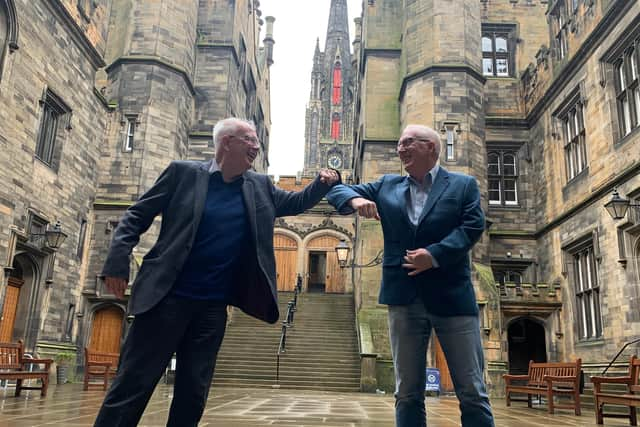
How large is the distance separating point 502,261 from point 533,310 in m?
2.52

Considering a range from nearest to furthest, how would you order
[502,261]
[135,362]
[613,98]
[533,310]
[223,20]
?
[135,362]
[613,98]
[533,310]
[502,261]
[223,20]

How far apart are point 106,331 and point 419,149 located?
50.4ft

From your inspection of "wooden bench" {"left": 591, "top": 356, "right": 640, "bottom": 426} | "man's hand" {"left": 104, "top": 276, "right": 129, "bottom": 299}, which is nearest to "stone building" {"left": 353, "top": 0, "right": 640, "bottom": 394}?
"wooden bench" {"left": 591, "top": 356, "right": 640, "bottom": 426}

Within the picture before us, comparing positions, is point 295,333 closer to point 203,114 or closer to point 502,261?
point 502,261

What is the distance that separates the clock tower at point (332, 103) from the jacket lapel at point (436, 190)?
64563 millimetres

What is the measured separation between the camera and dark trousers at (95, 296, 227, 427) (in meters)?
2.58

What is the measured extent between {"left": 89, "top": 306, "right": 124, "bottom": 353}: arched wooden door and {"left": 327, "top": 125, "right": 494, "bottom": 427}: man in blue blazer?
14930 mm

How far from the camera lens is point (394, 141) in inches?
767

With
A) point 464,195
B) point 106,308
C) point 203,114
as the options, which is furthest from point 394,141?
point 464,195

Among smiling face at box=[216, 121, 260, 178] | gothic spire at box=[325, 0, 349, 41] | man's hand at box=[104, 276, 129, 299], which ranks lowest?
man's hand at box=[104, 276, 129, 299]

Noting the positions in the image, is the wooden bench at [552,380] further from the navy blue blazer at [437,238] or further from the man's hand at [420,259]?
the man's hand at [420,259]

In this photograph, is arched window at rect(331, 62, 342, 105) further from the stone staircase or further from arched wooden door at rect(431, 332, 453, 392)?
arched wooden door at rect(431, 332, 453, 392)

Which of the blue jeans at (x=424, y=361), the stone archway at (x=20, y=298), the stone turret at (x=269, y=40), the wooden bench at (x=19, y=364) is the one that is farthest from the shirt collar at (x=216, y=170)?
the stone turret at (x=269, y=40)

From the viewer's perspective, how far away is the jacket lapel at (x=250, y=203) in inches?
119
